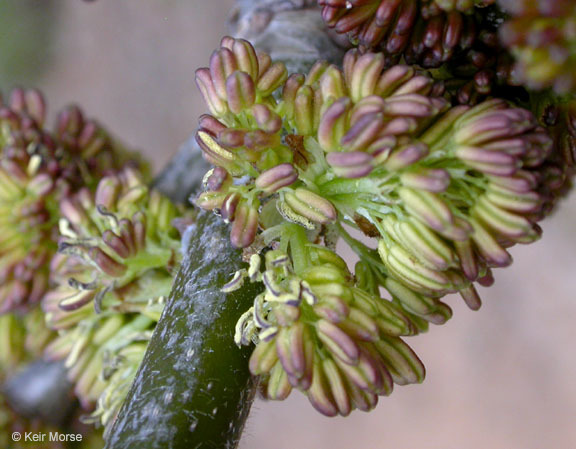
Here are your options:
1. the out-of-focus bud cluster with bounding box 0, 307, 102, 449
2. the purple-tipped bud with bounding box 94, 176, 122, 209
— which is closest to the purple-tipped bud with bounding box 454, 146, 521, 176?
the purple-tipped bud with bounding box 94, 176, 122, 209

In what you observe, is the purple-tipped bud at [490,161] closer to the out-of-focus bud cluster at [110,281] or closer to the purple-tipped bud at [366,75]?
the purple-tipped bud at [366,75]

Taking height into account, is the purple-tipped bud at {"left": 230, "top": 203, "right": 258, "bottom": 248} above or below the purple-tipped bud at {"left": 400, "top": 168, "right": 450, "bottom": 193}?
below

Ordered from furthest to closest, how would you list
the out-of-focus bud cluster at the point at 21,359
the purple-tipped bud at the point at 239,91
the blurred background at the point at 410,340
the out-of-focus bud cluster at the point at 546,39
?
the blurred background at the point at 410,340 < the out-of-focus bud cluster at the point at 21,359 < the purple-tipped bud at the point at 239,91 < the out-of-focus bud cluster at the point at 546,39

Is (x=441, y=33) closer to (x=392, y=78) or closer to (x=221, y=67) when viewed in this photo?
(x=392, y=78)

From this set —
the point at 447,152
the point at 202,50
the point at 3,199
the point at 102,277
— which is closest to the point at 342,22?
the point at 447,152

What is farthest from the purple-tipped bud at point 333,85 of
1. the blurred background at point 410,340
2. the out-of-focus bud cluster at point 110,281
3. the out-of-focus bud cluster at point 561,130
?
the blurred background at point 410,340

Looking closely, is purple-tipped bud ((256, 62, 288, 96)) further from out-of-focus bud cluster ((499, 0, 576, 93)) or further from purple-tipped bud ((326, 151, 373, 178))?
out-of-focus bud cluster ((499, 0, 576, 93))
